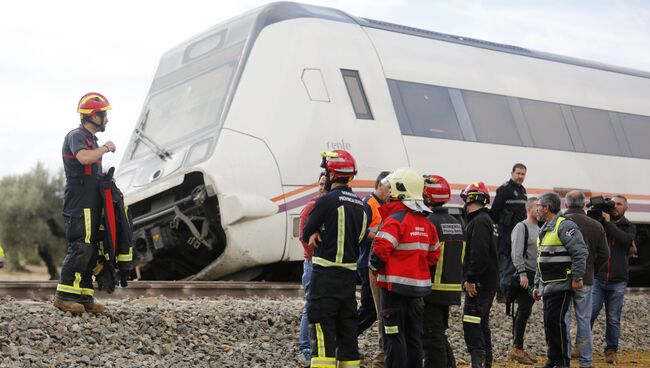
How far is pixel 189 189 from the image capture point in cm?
1289

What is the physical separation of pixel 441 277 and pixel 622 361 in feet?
12.7

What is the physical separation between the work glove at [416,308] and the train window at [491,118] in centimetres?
771

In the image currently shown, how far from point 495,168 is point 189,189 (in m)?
4.76

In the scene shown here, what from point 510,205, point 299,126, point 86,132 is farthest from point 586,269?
point 86,132

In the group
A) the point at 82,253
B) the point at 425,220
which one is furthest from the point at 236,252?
the point at 425,220

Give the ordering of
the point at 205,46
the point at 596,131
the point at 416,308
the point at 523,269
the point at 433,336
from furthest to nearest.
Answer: the point at 596,131 → the point at 205,46 → the point at 523,269 → the point at 433,336 → the point at 416,308

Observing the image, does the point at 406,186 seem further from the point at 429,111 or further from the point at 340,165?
the point at 429,111

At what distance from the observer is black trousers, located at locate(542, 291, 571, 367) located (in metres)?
9.23

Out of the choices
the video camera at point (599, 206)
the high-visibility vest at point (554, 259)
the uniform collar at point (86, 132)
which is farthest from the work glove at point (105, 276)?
the video camera at point (599, 206)

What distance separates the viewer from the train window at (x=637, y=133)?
17.8m

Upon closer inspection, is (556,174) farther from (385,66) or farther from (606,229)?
(606,229)

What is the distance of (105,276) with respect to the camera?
8.77m

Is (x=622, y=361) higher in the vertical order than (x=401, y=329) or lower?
lower

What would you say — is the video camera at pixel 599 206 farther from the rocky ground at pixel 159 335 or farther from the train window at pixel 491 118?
the train window at pixel 491 118
